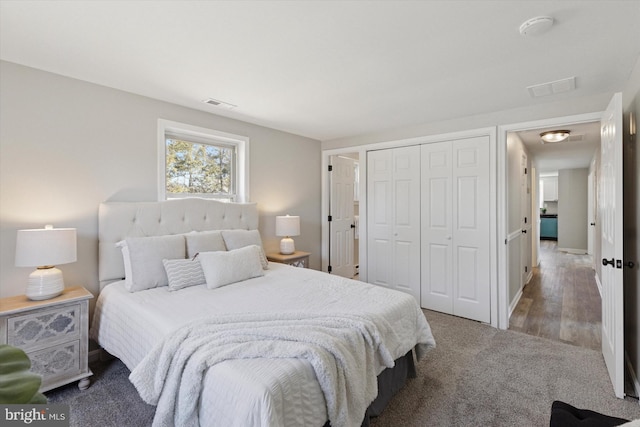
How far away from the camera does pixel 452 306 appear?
3643mm

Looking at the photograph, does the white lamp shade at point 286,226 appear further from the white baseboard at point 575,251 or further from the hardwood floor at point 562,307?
the white baseboard at point 575,251

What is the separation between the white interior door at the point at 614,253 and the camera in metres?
2.05

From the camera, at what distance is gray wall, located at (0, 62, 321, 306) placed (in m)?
2.19

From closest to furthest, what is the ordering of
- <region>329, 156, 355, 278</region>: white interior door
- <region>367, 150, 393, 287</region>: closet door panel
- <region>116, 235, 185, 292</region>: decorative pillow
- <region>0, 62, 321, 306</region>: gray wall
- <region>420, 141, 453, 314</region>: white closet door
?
<region>0, 62, 321, 306</region>: gray wall
<region>116, 235, 185, 292</region>: decorative pillow
<region>420, 141, 453, 314</region>: white closet door
<region>367, 150, 393, 287</region>: closet door panel
<region>329, 156, 355, 278</region>: white interior door

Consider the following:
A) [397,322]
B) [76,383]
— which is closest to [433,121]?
[397,322]

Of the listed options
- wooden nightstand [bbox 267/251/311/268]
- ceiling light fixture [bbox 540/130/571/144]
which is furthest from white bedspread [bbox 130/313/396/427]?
ceiling light fixture [bbox 540/130/571/144]

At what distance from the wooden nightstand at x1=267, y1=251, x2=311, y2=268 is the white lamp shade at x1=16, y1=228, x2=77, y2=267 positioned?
2.03 m

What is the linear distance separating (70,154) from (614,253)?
4.12 meters

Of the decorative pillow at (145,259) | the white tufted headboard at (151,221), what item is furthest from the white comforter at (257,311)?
the white tufted headboard at (151,221)

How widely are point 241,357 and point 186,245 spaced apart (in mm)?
1700

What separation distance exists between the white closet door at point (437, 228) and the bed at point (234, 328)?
5.30 feet

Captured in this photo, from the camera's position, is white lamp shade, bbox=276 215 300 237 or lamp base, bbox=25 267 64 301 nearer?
lamp base, bbox=25 267 64 301

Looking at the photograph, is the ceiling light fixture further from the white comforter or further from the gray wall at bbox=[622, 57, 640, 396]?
the white comforter

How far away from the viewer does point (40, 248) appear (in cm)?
200
